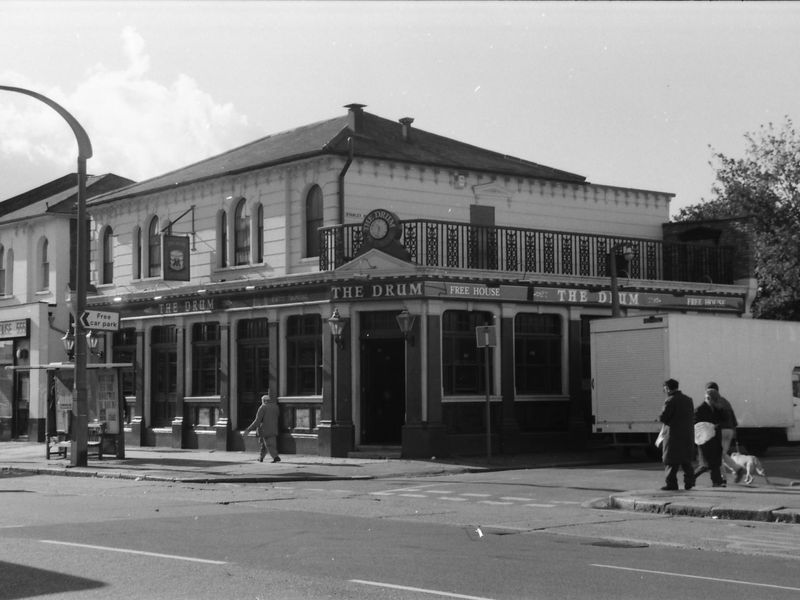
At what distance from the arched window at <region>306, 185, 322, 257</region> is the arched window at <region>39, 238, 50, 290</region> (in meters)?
13.3

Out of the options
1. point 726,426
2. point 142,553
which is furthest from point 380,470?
point 142,553

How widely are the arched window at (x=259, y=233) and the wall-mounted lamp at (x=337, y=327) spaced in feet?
12.3

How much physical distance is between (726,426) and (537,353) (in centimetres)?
994

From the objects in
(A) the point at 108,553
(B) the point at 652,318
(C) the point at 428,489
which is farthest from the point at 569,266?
(A) the point at 108,553

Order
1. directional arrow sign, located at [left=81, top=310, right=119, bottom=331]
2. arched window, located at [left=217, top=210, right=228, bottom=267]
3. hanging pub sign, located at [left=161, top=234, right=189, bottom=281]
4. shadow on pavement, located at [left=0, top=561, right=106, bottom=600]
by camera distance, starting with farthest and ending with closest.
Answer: arched window, located at [left=217, top=210, right=228, bottom=267] → hanging pub sign, located at [left=161, top=234, right=189, bottom=281] → directional arrow sign, located at [left=81, top=310, right=119, bottom=331] → shadow on pavement, located at [left=0, top=561, right=106, bottom=600]

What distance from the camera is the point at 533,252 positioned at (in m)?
29.3

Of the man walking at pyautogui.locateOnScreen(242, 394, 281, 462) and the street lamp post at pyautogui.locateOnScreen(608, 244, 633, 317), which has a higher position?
the street lamp post at pyautogui.locateOnScreen(608, 244, 633, 317)

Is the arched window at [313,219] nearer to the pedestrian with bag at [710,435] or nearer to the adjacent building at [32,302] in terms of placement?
the adjacent building at [32,302]

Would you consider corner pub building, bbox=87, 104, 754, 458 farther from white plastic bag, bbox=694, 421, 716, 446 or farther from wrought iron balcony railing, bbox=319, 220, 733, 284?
white plastic bag, bbox=694, 421, 716, 446

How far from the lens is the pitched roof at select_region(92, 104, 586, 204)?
28844mm

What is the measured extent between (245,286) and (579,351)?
8.56m

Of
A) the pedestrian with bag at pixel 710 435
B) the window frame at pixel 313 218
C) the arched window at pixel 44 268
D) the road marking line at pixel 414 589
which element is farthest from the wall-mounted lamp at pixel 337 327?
the road marking line at pixel 414 589

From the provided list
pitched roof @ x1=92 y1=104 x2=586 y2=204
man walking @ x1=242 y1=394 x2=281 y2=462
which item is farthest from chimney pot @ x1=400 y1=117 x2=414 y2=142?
man walking @ x1=242 y1=394 x2=281 y2=462

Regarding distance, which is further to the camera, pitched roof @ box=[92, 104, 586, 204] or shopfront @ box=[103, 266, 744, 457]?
pitched roof @ box=[92, 104, 586, 204]
